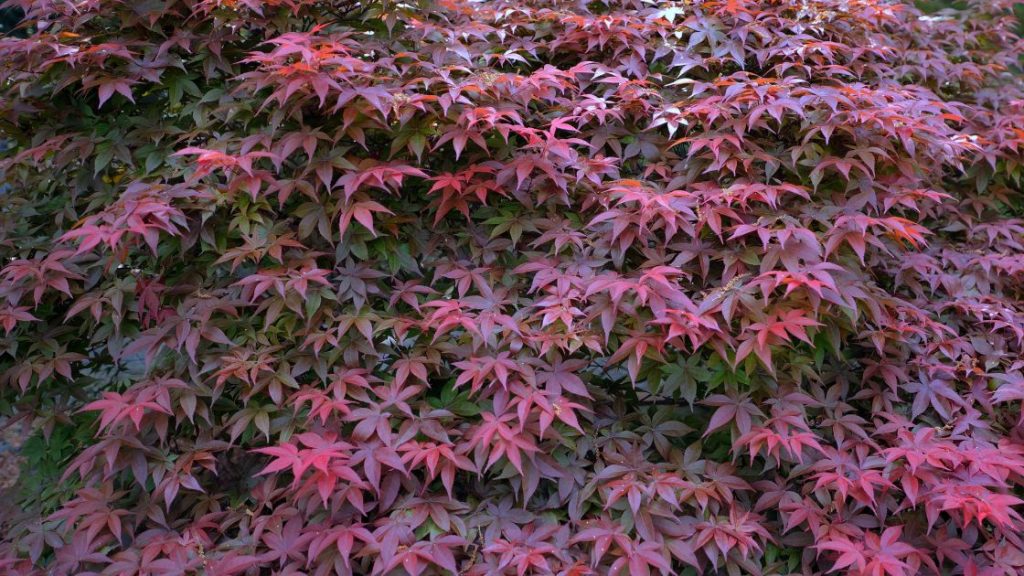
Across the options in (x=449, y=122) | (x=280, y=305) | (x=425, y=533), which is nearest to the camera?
(x=425, y=533)

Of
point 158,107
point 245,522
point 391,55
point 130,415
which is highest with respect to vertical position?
point 391,55

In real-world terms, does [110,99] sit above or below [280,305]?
above

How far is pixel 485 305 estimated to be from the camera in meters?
2.65

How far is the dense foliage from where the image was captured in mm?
2438

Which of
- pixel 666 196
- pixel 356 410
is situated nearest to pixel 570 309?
pixel 666 196

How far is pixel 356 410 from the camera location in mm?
2473

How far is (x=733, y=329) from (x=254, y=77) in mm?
1871

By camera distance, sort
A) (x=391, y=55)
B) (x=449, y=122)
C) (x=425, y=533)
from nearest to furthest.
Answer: (x=425, y=533) → (x=449, y=122) → (x=391, y=55)

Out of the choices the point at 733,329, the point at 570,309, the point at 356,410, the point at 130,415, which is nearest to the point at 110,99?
the point at 130,415

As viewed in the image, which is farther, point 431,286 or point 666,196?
point 431,286

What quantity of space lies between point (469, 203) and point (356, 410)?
92cm

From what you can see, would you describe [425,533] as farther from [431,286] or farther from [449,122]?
[449,122]

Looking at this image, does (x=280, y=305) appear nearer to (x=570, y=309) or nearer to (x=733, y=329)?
(x=570, y=309)

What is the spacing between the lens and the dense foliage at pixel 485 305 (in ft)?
8.00
